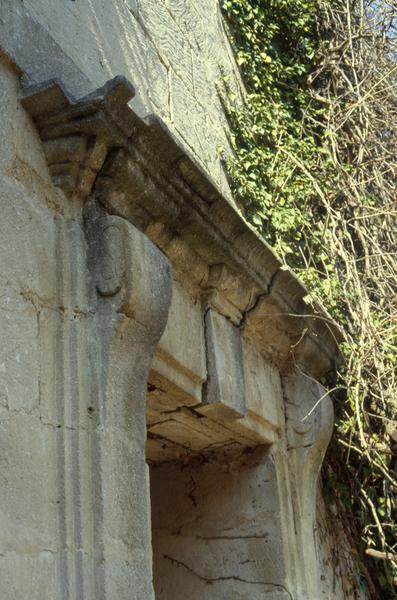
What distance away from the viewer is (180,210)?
3293 millimetres

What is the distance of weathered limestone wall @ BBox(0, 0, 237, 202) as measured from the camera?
2883 millimetres

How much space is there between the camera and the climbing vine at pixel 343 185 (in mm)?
4840

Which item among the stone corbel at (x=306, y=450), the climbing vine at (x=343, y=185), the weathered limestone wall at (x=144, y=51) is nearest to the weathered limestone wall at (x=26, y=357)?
the weathered limestone wall at (x=144, y=51)

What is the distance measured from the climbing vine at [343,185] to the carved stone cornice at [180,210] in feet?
1.35

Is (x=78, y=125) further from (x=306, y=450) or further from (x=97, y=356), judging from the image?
(x=306, y=450)

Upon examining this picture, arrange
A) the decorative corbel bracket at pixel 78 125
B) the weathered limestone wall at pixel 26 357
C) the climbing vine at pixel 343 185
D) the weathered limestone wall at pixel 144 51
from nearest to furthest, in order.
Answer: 1. the weathered limestone wall at pixel 26 357
2. the decorative corbel bracket at pixel 78 125
3. the weathered limestone wall at pixel 144 51
4. the climbing vine at pixel 343 185

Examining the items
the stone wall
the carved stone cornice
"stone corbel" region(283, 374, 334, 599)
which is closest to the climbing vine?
"stone corbel" region(283, 374, 334, 599)

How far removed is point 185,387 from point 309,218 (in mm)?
2086

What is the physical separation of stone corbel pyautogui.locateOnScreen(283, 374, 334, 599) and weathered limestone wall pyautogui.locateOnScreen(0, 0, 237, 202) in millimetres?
1111

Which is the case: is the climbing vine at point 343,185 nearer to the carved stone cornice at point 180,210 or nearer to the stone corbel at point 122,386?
the carved stone cornice at point 180,210

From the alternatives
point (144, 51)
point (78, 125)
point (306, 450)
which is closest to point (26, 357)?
point (78, 125)

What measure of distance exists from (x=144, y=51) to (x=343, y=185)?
1817mm

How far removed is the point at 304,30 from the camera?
5.83 meters

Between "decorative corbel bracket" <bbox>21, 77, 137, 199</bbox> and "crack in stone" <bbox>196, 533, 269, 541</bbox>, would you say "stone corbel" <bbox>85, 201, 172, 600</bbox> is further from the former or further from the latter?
"crack in stone" <bbox>196, 533, 269, 541</bbox>
